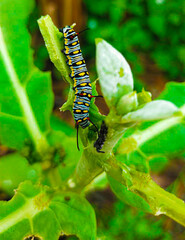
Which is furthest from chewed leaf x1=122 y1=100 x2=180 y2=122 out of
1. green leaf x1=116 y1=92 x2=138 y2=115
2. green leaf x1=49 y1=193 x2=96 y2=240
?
green leaf x1=49 y1=193 x2=96 y2=240

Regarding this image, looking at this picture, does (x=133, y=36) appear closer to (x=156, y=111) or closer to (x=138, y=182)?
(x=138, y=182)

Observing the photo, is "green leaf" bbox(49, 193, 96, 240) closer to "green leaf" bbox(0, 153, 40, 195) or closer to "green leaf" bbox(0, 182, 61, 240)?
"green leaf" bbox(0, 182, 61, 240)

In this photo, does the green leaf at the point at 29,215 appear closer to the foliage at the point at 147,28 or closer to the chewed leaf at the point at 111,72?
the chewed leaf at the point at 111,72

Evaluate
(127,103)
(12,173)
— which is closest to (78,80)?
(127,103)

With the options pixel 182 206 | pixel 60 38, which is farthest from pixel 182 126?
pixel 60 38

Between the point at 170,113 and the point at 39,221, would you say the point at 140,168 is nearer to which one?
the point at 39,221
